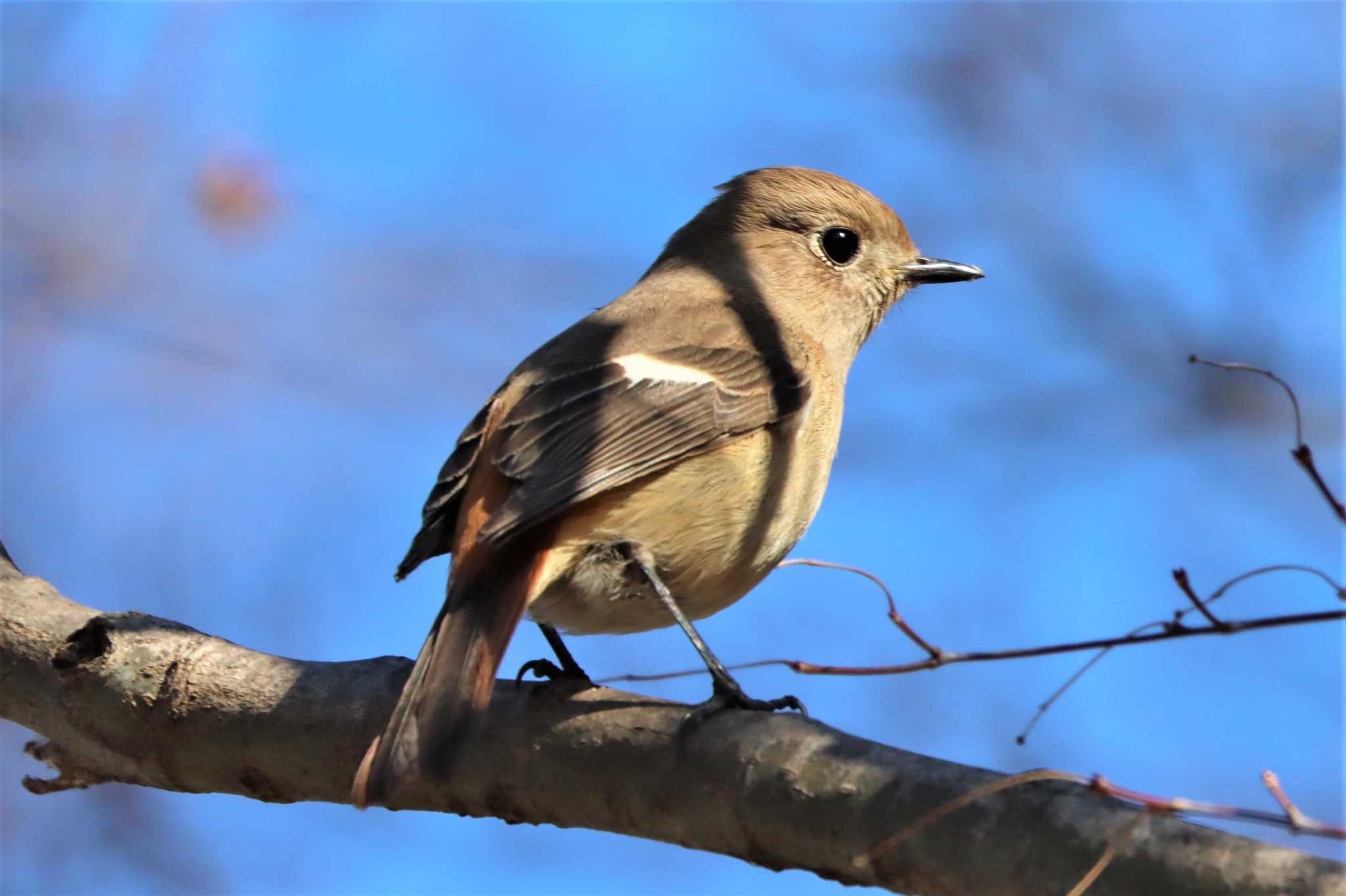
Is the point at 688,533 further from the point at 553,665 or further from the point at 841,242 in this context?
the point at 841,242

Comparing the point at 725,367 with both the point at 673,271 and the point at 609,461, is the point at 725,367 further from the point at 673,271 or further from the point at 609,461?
the point at 673,271

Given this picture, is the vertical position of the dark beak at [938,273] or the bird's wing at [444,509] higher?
the dark beak at [938,273]

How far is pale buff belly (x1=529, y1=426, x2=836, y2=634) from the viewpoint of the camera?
133 inches

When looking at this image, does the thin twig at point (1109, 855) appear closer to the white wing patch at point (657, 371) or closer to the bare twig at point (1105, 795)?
the bare twig at point (1105, 795)

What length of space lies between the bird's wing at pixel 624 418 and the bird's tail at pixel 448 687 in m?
0.14

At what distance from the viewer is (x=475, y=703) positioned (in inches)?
111

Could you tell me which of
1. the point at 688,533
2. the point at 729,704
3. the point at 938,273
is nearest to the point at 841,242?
the point at 938,273

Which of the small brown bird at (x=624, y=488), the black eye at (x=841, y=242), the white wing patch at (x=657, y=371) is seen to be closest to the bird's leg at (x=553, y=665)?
the small brown bird at (x=624, y=488)

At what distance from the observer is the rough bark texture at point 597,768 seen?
2.08 m

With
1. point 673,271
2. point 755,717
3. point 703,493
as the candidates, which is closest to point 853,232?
point 673,271

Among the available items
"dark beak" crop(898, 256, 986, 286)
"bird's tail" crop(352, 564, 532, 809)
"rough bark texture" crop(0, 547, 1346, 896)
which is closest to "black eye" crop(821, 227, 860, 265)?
"dark beak" crop(898, 256, 986, 286)

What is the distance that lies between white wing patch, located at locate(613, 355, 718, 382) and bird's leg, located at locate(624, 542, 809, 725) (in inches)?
21.9

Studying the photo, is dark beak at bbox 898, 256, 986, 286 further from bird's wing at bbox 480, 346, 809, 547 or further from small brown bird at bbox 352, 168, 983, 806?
bird's wing at bbox 480, 346, 809, 547

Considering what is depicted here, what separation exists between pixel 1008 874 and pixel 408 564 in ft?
5.74
